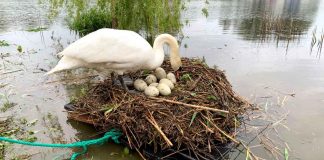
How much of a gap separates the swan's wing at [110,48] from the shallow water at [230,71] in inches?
55.6

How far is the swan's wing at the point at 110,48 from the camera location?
5.45 metres

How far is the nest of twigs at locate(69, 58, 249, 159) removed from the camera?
4621 millimetres

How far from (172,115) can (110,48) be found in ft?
5.32

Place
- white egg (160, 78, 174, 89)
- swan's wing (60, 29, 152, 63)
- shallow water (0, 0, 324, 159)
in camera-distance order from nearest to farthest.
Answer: swan's wing (60, 29, 152, 63) < white egg (160, 78, 174, 89) < shallow water (0, 0, 324, 159)

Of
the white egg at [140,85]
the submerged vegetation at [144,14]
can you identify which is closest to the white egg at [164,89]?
the white egg at [140,85]

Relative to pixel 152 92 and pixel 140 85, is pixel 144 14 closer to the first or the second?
pixel 140 85

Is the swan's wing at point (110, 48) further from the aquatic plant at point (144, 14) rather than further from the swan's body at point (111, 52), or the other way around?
the aquatic plant at point (144, 14)

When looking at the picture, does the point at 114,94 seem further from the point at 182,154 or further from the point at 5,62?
the point at 5,62

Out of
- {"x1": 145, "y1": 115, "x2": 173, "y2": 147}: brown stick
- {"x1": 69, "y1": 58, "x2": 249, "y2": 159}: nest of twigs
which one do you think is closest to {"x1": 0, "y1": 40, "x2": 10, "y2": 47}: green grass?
{"x1": 69, "y1": 58, "x2": 249, "y2": 159}: nest of twigs

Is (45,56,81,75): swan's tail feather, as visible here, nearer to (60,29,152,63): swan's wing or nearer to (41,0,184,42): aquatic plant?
(60,29,152,63): swan's wing

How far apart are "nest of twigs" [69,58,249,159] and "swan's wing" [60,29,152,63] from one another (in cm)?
54

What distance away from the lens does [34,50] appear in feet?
38.9

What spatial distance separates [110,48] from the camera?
5.47 meters

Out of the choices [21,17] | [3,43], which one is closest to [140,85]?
[3,43]
